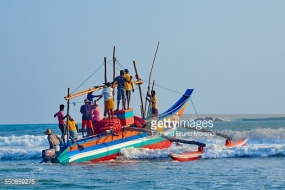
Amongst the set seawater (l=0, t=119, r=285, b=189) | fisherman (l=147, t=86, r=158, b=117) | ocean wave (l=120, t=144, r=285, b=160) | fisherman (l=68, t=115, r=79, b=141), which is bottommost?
seawater (l=0, t=119, r=285, b=189)

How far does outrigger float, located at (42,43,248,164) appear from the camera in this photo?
23609mm

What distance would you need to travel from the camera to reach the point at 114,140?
25.1 metres

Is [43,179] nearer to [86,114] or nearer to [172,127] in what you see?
[86,114]

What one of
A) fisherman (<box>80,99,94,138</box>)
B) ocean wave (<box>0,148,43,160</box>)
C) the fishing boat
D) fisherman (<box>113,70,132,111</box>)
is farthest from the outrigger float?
ocean wave (<box>0,148,43,160</box>)

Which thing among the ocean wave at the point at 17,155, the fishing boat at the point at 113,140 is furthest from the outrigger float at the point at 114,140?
the ocean wave at the point at 17,155

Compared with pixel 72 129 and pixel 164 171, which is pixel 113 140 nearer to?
pixel 72 129

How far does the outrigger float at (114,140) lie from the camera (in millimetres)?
23609

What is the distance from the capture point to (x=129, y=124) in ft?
85.6

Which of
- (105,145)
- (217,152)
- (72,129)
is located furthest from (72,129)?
(217,152)

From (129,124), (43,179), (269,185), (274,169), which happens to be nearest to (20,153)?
(129,124)

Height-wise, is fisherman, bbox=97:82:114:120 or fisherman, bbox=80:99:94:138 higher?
fisherman, bbox=97:82:114:120

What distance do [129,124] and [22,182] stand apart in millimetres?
7745

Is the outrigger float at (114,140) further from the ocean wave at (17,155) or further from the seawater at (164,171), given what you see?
the ocean wave at (17,155)

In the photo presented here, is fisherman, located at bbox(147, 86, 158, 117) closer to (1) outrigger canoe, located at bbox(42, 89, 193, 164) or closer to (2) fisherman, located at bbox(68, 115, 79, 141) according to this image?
(1) outrigger canoe, located at bbox(42, 89, 193, 164)
